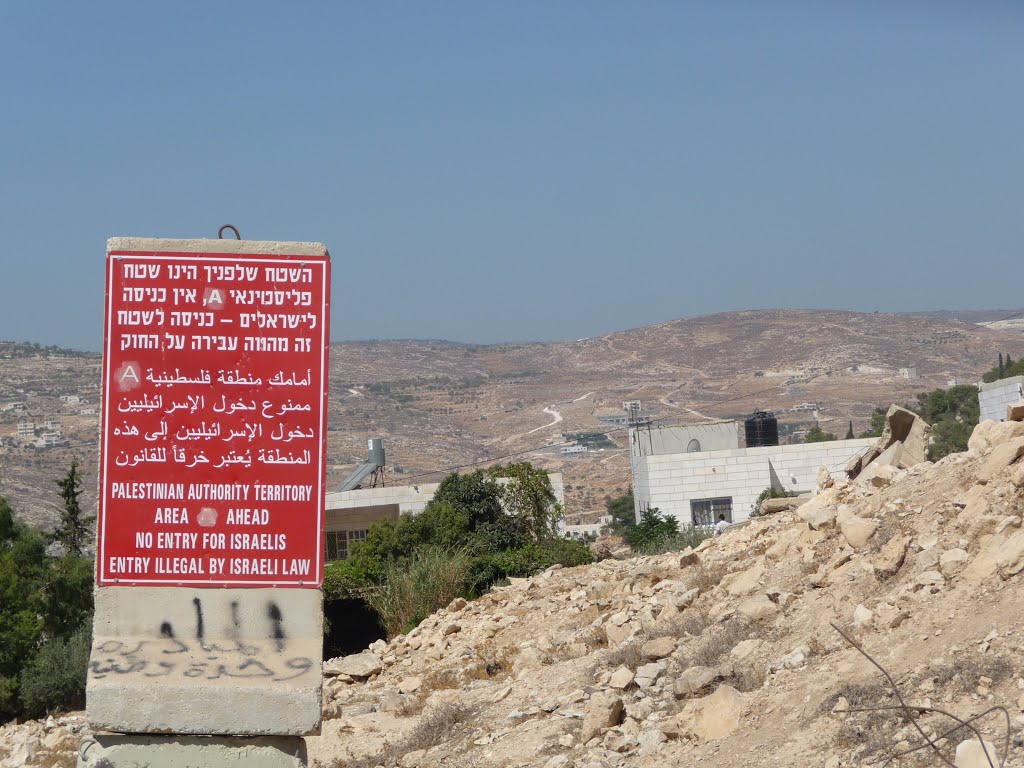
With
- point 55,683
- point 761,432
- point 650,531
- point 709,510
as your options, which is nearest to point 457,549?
point 650,531

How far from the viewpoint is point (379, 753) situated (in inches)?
415

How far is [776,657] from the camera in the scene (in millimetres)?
9258

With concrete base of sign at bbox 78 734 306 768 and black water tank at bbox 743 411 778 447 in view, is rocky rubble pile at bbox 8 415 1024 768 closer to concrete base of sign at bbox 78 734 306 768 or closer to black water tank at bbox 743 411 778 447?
concrete base of sign at bbox 78 734 306 768

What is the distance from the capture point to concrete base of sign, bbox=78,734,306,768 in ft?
18.4

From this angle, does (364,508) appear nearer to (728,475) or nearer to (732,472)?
(728,475)

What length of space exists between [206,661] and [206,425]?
3.73 feet

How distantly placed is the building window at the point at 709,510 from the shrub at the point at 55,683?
1635cm

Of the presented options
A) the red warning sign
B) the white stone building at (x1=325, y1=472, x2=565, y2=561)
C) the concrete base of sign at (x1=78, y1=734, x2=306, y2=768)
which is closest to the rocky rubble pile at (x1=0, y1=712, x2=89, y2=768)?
the concrete base of sign at (x1=78, y1=734, x2=306, y2=768)

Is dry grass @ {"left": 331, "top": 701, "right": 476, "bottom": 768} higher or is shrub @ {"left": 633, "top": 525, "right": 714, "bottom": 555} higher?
shrub @ {"left": 633, "top": 525, "right": 714, "bottom": 555}

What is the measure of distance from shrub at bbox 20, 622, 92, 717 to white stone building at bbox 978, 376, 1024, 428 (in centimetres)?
1796

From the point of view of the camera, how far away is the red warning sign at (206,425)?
576 cm

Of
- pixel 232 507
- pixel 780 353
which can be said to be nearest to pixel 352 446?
pixel 780 353

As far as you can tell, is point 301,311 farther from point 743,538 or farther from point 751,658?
point 743,538

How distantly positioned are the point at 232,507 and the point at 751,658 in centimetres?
515
